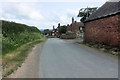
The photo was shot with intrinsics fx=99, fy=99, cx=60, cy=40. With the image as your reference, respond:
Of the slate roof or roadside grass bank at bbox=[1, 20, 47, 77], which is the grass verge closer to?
roadside grass bank at bbox=[1, 20, 47, 77]

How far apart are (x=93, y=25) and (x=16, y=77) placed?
1124 cm

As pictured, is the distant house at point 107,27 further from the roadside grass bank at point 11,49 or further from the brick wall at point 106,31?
the roadside grass bank at point 11,49

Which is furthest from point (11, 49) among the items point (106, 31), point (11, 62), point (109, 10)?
point (109, 10)

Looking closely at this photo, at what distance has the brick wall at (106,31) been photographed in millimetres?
8820

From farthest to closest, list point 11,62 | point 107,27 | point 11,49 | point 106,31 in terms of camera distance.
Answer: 1. point 106,31
2. point 107,27
3. point 11,49
4. point 11,62

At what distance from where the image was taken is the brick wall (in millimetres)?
8820

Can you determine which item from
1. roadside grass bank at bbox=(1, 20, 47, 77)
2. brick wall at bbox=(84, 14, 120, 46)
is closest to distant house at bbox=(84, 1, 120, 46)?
brick wall at bbox=(84, 14, 120, 46)

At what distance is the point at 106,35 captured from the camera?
1016 cm

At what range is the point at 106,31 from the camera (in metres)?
10.1

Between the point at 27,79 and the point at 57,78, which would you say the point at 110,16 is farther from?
the point at 27,79

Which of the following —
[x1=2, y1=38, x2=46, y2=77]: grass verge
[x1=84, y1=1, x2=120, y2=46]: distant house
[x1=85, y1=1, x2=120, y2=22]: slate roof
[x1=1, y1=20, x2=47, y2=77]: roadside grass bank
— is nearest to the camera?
[x1=2, y1=38, x2=46, y2=77]: grass verge

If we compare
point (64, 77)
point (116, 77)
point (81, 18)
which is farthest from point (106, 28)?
point (81, 18)

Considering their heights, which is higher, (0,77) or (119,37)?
(119,37)

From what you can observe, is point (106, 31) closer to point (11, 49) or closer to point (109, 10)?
point (109, 10)
